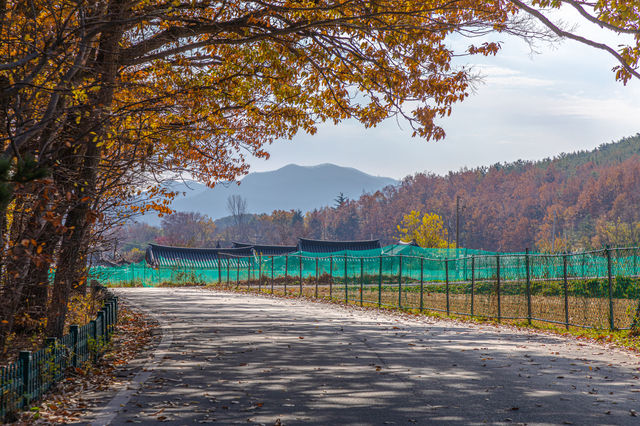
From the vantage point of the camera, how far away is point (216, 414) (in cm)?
672

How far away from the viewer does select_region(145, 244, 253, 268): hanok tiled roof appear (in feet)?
229

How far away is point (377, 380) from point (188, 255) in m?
68.1

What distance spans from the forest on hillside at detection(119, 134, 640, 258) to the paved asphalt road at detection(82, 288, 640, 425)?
89839 mm

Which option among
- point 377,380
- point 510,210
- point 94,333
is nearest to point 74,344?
point 94,333

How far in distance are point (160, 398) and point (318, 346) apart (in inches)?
186

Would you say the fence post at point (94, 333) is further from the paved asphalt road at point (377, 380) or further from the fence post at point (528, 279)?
the fence post at point (528, 279)

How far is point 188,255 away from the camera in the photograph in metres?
74.6

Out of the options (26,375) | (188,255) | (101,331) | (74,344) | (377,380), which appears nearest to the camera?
(26,375)

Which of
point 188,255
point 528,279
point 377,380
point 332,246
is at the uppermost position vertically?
point 332,246

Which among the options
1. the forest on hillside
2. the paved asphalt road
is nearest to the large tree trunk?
the paved asphalt road

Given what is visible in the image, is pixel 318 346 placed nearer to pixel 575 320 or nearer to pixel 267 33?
pixel 267 33

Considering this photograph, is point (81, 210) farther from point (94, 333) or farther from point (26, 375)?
point (26, 375)

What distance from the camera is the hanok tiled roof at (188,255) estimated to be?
69.9 m

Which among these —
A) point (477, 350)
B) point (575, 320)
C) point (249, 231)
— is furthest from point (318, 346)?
point (249, 231)
